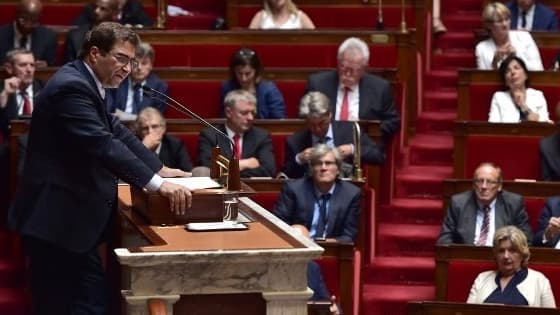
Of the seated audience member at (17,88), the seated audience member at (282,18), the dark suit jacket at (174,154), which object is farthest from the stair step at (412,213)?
the seated audience member at (17,88)

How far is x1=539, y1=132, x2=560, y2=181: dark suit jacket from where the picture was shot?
4.46 m

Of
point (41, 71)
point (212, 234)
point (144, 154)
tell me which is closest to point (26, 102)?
point (41, 71)

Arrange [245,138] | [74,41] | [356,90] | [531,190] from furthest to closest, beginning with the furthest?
[74,41], [356,90], [245,138], [531,190]

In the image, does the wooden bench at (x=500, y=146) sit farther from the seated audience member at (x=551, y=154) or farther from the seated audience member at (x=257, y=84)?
the seated audience member at (x=257, y=84)

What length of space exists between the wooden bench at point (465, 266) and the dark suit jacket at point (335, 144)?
63 cm

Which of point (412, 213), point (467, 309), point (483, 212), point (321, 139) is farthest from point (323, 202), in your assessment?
point (467, 309)

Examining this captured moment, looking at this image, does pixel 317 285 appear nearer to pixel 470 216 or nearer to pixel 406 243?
pixel 470 216

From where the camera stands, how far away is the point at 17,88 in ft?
15.4

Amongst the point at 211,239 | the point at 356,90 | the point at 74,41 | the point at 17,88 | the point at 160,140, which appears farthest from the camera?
the point at 74,41

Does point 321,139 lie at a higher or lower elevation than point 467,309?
higher

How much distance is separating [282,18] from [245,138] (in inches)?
42.6

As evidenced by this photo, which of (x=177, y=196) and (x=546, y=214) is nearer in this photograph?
(x=177, y=196)

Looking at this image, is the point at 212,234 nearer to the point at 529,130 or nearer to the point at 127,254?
the point at 127,254

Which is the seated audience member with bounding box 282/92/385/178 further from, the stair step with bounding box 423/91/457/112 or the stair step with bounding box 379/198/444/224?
the stair step with bounding box 423/91/457/112
